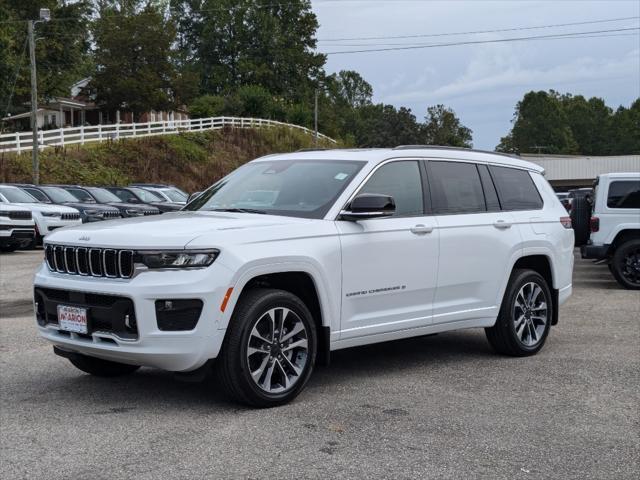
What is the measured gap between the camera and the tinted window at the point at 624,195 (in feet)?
47.4

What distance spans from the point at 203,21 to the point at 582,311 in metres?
94.8

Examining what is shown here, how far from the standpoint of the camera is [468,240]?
25.1ft

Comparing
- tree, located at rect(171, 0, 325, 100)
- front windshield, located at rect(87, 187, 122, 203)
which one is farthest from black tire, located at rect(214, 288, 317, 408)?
tree, located at rect(171, 0, 325, 100)

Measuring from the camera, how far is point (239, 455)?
511cm

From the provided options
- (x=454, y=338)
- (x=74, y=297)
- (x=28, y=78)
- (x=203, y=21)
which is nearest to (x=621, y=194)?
(x=454, y=338)

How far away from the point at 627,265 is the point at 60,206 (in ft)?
44.1

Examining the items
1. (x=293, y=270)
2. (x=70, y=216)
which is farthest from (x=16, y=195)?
(x=293, y=270)

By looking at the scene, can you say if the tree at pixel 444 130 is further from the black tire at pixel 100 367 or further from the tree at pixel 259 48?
the black tire at pixel 100 367

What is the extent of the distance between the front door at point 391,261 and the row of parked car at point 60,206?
11.7m

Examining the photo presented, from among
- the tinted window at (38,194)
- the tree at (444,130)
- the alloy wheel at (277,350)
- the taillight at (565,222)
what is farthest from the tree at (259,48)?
the alloy wheel at (277,350)

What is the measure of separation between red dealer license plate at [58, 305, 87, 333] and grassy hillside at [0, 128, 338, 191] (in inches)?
1328

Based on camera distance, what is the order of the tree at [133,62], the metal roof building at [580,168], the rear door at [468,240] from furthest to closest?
the metal roof building at [580,168], the tree at [133,62], the rear door at [468,240]

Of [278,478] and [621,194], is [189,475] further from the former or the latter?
[621,194]

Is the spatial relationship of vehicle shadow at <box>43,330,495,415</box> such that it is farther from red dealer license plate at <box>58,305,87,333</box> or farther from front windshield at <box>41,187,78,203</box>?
front windshield at <box>41,187,78,203</box>
